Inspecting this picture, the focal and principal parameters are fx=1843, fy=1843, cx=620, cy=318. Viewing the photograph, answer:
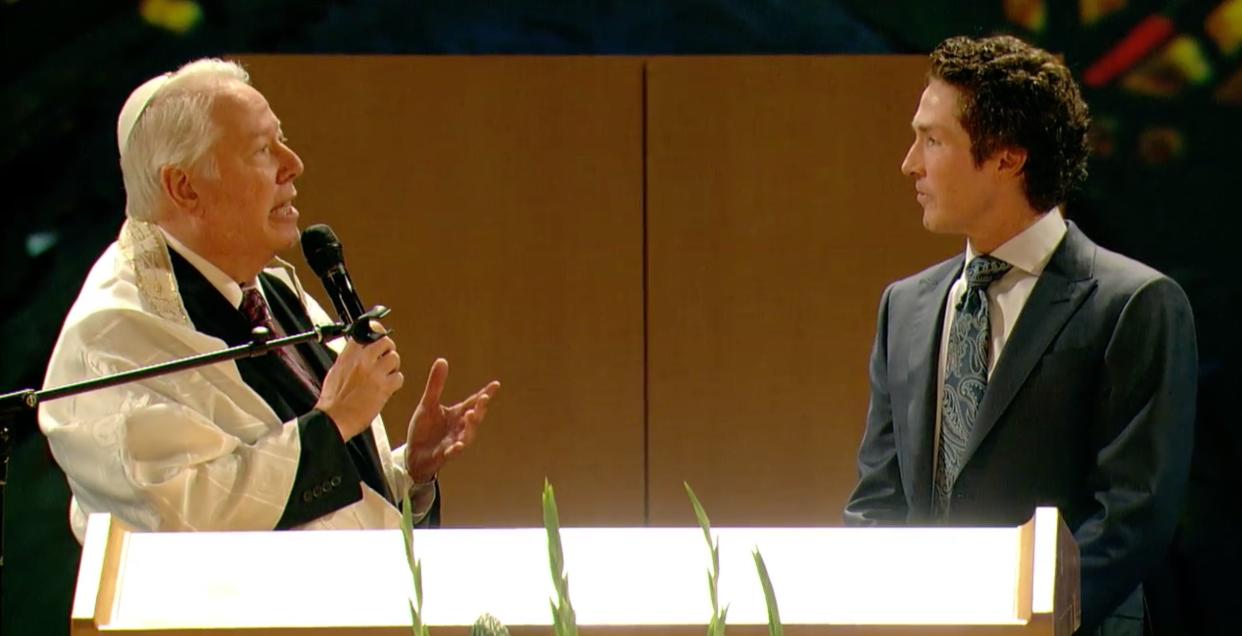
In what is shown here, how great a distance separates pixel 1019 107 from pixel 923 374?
468 mm

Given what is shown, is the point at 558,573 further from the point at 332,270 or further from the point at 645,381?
the point at 645,381

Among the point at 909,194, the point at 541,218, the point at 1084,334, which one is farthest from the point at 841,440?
the point at 1084,334

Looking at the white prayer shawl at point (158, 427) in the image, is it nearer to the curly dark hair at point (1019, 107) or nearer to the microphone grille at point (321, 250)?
the microphone grille at point (321, 250)

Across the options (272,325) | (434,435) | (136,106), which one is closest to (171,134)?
(136,106)

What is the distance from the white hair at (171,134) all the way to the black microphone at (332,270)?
304 mm

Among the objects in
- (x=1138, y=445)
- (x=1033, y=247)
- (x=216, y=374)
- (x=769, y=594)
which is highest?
(x=1033, y=247)

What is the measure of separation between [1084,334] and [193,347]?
1350 mm

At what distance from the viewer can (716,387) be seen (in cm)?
463

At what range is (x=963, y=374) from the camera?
290 cm

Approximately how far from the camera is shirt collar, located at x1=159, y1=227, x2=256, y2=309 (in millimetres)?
2926

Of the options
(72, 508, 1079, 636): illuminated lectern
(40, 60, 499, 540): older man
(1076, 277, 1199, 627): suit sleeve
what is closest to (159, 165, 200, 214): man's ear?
(40, 60, 499, 540): older man

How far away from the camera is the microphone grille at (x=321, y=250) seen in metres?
2.67

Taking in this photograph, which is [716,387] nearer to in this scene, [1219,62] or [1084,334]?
[1219,62]

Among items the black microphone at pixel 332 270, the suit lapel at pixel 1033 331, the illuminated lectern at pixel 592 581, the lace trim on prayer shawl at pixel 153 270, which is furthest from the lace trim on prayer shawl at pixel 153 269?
the suit lapel at pixel 1033 331
